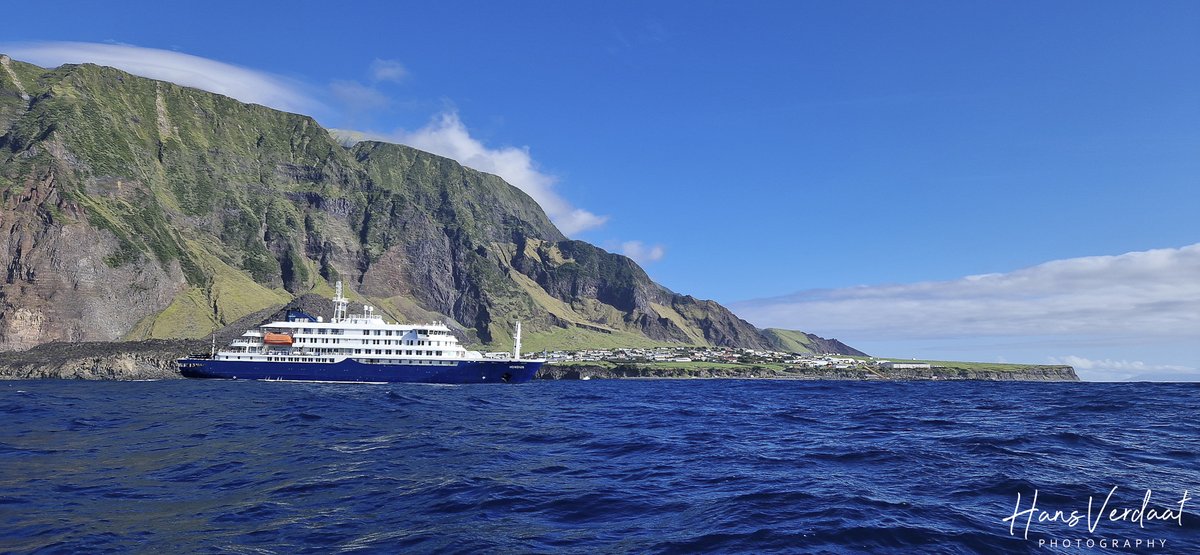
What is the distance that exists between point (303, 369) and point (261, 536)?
3915 inches

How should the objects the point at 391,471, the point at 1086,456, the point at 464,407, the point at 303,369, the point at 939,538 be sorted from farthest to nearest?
the point at 303,369
the point at 464,407
the point at 1086,456
the point at 391,471
the point at 939,538

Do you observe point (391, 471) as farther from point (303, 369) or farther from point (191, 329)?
point (191, 329)

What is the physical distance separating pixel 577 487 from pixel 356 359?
95.7 meters

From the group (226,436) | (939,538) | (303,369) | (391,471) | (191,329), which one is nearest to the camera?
(939,538)

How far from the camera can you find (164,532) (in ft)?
47.8

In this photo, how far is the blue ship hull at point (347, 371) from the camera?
4107 inches

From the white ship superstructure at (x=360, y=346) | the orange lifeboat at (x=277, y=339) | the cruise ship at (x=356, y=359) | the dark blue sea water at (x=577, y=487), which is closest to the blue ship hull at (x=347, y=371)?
the cruise ship at (x=356, y=359)

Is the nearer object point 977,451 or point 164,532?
point 164,532

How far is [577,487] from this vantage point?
19.9 meters

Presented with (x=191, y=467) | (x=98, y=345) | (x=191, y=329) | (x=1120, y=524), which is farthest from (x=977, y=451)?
(x=191, y=329)

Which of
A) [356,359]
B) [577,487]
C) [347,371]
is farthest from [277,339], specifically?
[577,487]

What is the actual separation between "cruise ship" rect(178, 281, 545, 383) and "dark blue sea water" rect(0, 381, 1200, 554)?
6783 cm

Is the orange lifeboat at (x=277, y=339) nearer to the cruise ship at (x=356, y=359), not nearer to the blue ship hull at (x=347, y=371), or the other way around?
the cruise ship at (x=356, y=359)

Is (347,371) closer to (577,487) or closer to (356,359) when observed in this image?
(356,359)
